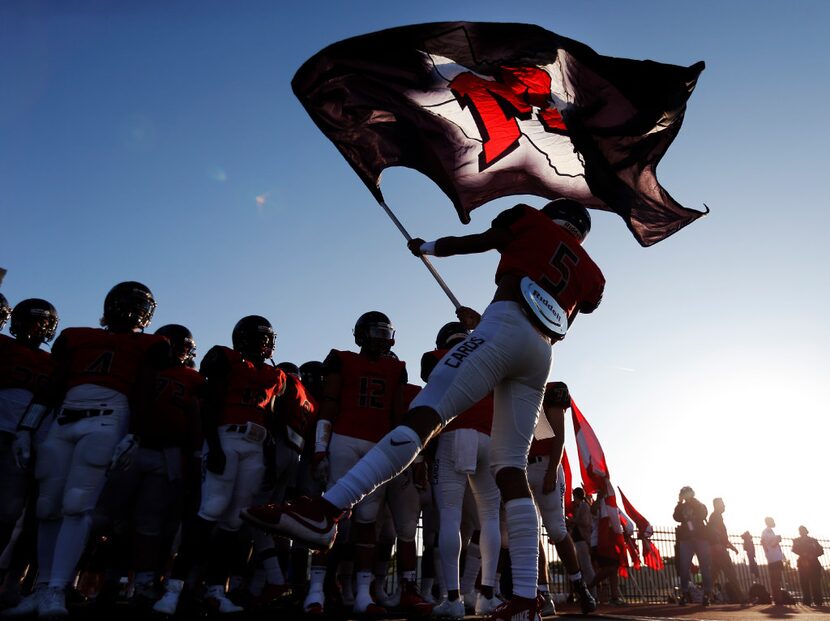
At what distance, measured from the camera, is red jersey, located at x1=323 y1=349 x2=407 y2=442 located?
6.20 meters

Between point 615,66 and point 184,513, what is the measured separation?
6.03 m

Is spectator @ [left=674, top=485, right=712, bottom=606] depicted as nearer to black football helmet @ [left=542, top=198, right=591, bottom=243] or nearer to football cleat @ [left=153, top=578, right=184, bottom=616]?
black football helmet @ [left=542, top=198, right=591, bottom=243]

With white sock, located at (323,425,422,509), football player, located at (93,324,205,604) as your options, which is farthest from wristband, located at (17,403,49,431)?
white sock, located at (323,425,422,509)

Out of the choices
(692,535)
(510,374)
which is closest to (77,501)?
(510,374)

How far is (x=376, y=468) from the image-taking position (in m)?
2.98

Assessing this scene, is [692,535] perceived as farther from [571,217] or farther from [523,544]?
[523,544]

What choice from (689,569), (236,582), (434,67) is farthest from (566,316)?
(689,569)

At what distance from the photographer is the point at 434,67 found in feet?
19.6

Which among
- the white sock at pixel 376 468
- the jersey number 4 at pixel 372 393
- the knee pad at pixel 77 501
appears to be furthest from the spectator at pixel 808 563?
the knee pad at pixel 77 501

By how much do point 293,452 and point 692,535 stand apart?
9765mm

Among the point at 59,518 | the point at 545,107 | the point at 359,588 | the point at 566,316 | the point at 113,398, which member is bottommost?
the point at 359,588

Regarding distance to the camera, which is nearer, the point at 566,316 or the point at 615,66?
the point at 566,316

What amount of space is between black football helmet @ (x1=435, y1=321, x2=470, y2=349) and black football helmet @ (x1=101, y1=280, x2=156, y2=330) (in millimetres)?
3268

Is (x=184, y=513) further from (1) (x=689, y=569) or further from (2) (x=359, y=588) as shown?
(1) (x=689, y=569)
